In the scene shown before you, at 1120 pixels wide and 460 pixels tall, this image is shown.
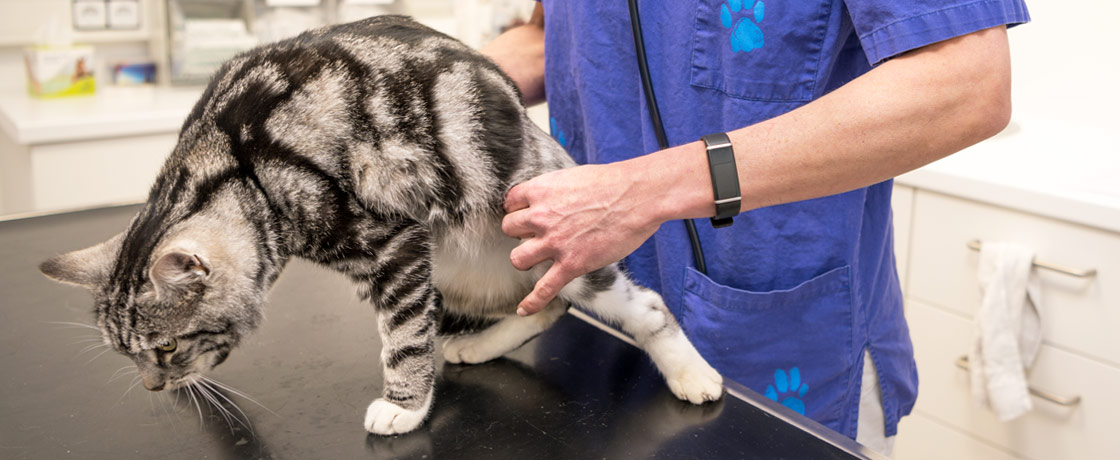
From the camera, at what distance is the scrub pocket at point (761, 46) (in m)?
0.97

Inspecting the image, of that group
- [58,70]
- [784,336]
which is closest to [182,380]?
[784,336]

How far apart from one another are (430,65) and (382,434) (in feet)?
1.43

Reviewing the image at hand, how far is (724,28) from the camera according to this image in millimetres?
1030

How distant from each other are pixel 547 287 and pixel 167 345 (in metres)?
0.45

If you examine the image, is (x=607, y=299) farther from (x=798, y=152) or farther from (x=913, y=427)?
(x=913, y=427)

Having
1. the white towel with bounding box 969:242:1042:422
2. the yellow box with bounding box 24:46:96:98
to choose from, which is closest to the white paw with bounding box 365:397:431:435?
the white towel with bounding box 969:242:1042:422

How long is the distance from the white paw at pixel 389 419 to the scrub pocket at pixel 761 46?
1.81 ft

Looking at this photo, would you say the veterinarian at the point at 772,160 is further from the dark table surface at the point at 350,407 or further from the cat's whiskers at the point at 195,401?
the cat's whiskers at the point at 195,401

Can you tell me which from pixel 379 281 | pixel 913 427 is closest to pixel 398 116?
pixel 379 281

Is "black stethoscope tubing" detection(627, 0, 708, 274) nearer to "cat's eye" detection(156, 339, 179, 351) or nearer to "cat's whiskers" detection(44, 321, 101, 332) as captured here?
"cat's eye" detection(156, 339, 179, 351)

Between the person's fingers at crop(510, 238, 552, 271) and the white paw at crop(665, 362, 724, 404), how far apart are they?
219mm

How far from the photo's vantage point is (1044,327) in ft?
5.76

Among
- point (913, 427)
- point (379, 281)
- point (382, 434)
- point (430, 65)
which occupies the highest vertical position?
point (430, 65)

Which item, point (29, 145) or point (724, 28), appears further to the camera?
point (29, 145)
